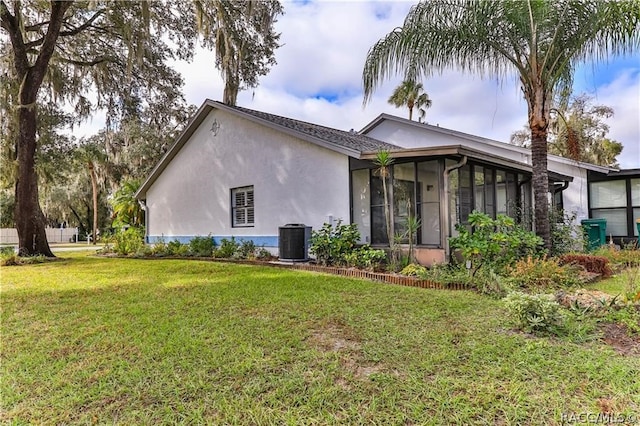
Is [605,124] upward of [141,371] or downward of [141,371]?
upward

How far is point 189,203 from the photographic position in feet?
45.0

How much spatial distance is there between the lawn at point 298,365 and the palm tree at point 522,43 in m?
4.80

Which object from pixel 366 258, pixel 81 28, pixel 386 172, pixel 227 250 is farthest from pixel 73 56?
pixel 366 258

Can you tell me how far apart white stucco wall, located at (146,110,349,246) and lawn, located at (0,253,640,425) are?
484 cm

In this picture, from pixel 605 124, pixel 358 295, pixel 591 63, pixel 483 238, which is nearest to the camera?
pixel 358 295

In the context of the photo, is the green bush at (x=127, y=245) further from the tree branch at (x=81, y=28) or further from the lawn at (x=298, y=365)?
the lawn at (x=298, y=365)

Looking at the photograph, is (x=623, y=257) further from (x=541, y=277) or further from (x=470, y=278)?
(x=470, y=278)

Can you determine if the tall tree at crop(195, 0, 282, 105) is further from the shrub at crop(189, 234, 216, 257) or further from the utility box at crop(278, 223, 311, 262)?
the utility box at crop(278, 223, 311, 262)

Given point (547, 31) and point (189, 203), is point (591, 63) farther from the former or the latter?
point (189, 203)

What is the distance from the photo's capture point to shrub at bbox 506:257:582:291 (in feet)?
20.0

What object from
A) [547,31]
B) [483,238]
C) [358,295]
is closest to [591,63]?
[547,31]

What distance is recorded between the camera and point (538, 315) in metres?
3.88

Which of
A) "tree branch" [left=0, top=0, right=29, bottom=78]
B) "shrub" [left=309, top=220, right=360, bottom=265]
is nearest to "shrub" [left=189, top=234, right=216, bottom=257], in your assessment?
"shrub" [left=309, top=220, right=360, bottom=265]

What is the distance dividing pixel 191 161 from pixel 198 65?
5.15m
